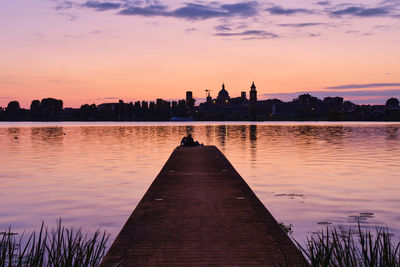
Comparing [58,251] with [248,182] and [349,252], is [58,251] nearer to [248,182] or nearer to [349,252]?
[349,252]

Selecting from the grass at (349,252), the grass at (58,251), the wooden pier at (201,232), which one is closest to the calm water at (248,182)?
the wooden pier at (201,232)

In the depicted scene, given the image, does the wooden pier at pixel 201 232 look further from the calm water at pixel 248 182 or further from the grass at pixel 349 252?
the calm water at pixel 248 182

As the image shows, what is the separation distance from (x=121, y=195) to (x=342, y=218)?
1119 cm

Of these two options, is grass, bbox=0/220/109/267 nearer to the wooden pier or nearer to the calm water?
the wooden pier

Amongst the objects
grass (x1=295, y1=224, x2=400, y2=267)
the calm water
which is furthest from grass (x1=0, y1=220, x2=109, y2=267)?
the calm water

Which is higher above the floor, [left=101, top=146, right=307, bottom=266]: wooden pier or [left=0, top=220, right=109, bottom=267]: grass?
[left=0, top=220, right=109, bottom=267]: grass

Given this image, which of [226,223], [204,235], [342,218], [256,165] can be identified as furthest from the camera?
[256,165]

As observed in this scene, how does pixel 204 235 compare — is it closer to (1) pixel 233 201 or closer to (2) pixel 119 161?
(1) pixel 233 201

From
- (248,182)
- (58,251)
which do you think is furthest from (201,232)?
(248,182)

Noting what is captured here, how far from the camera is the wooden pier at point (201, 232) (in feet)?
30.1

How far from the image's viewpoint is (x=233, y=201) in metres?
15.5

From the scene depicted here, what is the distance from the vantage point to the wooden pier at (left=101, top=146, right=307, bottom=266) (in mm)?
9188

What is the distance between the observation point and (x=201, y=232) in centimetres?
1121

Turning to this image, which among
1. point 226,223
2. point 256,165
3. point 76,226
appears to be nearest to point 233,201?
point 226,223
